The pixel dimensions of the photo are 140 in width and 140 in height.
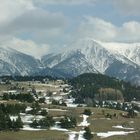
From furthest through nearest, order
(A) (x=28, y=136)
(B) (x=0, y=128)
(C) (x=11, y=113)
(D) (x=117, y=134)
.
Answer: (C) (x=11, y=113), (D) (x=117, y=134), (B) (x=0, y=128), (A) (x=28, y=136)

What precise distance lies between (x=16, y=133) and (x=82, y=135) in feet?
71.1

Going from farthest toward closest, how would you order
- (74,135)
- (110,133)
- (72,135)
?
(110,133), (74,135), (72,135)

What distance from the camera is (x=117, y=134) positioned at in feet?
574

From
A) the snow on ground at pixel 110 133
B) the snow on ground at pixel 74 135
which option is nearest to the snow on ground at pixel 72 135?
the snow on ground at pixel 74 135

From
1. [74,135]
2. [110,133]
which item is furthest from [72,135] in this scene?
[110,133]

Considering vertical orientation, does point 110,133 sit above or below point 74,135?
below

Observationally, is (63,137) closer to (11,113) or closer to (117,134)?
A: (117,134)

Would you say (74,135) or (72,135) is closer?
(72,135)

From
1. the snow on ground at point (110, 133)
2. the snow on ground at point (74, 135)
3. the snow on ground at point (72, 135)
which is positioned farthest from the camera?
the snow on ground at point (110, 133)

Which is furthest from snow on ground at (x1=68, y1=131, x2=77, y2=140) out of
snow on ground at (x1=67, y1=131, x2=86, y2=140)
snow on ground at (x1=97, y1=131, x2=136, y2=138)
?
snow on ground at (x1=97, y1=131, x2=136, y2=138)

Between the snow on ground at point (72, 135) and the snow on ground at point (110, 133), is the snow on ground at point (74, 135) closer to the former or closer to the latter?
the snow on ground at point (72, 135)

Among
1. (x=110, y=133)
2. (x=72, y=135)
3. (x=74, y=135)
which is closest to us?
(x=72, y=135)

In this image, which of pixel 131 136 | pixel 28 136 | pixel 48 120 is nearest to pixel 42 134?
pixel 28 136

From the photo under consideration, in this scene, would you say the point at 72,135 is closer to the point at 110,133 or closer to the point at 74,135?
the point at 74,135
